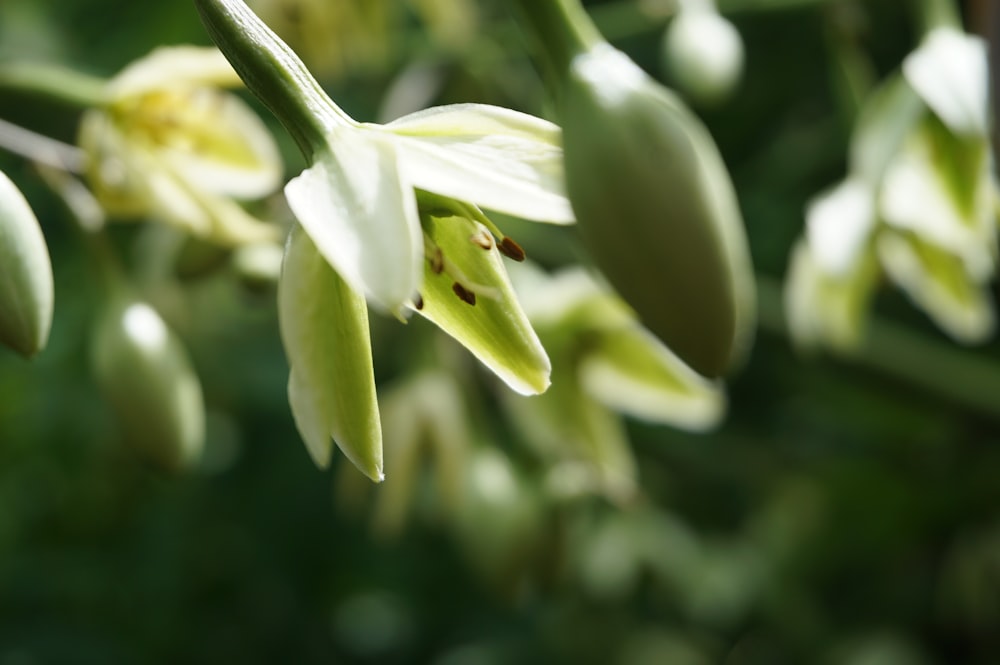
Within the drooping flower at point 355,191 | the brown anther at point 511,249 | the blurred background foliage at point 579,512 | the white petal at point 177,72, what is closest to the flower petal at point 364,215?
the drooping flower at point 355,191

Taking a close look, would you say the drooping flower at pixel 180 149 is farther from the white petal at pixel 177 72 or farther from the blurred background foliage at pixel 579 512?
the blurred background foliage at pixel 579 512

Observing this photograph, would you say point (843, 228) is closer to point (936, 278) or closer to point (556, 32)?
point (936, 278)

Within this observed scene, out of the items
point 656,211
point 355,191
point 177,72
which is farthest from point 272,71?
point 177,72

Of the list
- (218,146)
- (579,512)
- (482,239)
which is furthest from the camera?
(579,512)

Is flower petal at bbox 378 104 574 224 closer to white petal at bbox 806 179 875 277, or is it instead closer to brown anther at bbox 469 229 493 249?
brown anther at bbox 469 229 493 249

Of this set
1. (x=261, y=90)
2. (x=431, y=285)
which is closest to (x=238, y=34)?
(x=261, y=90)

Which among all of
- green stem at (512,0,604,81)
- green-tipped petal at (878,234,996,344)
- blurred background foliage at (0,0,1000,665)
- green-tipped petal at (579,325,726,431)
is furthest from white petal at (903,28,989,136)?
blurred background foliage at (0,0,1000,665)

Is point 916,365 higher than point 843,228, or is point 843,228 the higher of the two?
point 843,228
